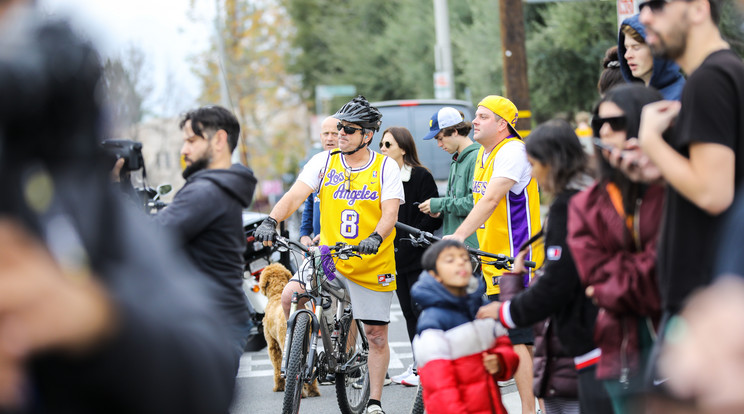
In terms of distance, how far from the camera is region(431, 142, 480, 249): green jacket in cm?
680

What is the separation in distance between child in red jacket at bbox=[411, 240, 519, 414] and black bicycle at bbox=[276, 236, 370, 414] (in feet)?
6.14

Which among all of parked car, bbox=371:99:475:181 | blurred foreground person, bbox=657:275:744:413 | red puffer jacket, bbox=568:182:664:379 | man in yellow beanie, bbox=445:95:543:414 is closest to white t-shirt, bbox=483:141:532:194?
man in yellow beanie, bbox=445:95:543:414

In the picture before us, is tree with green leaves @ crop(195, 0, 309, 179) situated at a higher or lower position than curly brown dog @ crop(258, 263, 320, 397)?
higher

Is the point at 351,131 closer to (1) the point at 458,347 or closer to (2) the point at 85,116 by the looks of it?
(1) the point at 458,347

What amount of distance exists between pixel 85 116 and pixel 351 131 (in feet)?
17.4

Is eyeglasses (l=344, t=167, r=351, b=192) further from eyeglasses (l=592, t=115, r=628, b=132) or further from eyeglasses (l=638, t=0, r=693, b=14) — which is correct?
eyeglasses (l=638, t=0, r=693, b=14)

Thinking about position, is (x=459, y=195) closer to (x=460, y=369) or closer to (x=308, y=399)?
(x=308, y=399)

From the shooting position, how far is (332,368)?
21.4ft

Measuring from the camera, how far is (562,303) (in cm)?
354

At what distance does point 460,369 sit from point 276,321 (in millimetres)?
3553

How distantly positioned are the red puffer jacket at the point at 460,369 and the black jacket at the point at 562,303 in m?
0.46

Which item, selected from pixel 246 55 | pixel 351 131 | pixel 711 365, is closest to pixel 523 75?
pixel 351 131

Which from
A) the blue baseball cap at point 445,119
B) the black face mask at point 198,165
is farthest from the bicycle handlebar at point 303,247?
the black face mask at point 198,165

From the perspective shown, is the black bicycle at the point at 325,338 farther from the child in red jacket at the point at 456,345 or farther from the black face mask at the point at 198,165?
the black face mask at the point at 198,165
